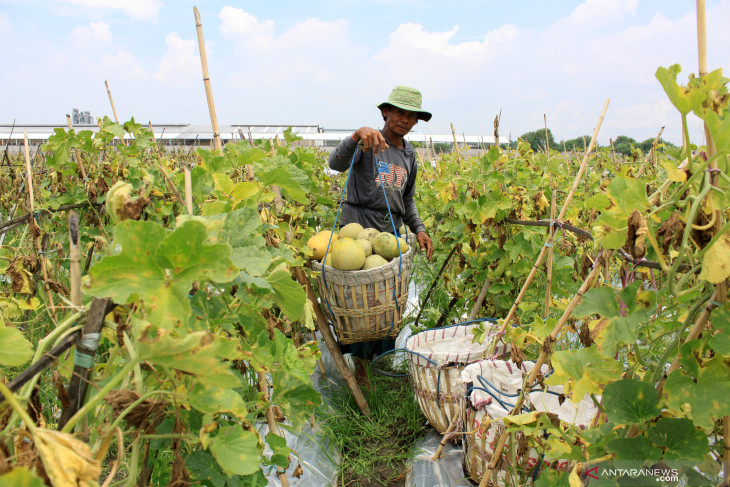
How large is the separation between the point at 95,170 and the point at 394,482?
205cm

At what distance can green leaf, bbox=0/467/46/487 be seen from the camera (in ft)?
1.40

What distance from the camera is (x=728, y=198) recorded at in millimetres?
691

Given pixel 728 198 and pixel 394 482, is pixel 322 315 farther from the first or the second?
pixel 728 198

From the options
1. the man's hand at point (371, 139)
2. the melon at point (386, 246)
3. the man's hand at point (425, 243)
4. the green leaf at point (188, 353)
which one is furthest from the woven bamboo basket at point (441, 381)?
the green leaf at point (188, 353)

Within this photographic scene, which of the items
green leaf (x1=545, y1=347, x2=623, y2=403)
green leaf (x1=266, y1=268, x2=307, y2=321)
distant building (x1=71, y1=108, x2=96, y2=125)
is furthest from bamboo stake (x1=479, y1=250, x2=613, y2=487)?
distant building (x1=71, y1=108, x2=96, y2=125)

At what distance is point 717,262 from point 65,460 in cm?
91

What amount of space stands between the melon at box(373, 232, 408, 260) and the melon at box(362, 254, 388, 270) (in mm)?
100

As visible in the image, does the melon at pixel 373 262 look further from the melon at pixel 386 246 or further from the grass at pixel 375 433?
the grass at pixel 375 433

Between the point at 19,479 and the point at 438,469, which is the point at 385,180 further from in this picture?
the point at 19,479

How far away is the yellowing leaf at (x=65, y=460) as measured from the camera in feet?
1.56

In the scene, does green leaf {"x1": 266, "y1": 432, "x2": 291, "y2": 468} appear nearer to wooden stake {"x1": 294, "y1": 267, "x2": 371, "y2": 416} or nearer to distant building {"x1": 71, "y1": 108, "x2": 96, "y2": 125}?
wooden stake {"x1": 294, "y1": 267, "x2": 371, "y2": 416}

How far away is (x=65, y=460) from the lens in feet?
1.58

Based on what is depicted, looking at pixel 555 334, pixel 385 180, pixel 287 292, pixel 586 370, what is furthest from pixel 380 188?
pixel 586 370

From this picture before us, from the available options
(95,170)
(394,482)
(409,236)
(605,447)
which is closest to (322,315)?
(409,236)
